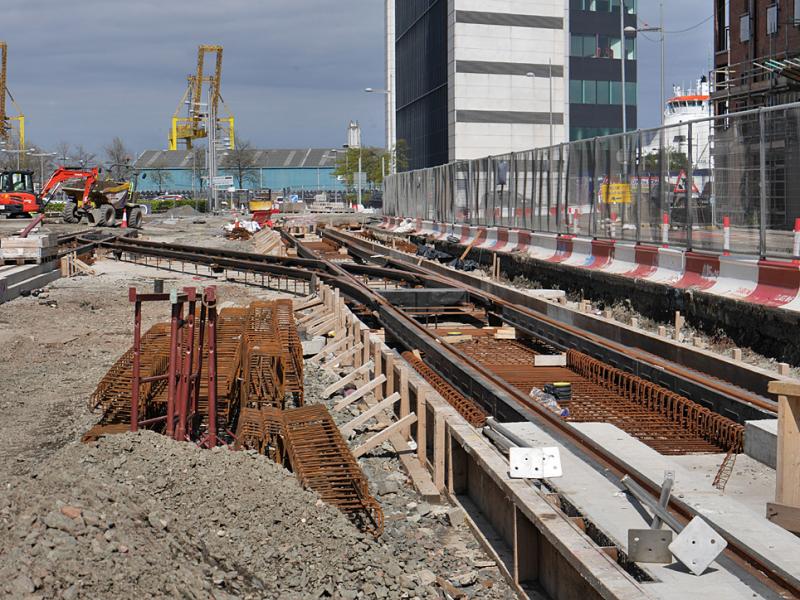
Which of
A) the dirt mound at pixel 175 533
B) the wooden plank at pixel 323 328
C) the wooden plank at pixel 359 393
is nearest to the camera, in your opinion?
the dirt mound at pixel 175 533

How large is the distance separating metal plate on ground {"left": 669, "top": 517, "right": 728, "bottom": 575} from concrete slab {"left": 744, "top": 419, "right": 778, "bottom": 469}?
2.98m

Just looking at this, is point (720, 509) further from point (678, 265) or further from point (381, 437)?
point (678, 265)

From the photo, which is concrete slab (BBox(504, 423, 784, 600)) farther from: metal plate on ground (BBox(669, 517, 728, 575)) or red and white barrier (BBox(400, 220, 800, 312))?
red and white barrier (BBox(400, 220, 800, 312))

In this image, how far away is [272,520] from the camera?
22.2 feet

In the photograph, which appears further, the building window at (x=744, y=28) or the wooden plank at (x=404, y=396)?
the building window at (x=744, y=28)

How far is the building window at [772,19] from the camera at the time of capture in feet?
159

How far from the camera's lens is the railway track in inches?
212

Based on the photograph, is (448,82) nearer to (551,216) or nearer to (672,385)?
(551,216)

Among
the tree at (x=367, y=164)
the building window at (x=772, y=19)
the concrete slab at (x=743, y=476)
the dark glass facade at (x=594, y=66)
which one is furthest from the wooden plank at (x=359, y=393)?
the tree at (x=367, y=164)

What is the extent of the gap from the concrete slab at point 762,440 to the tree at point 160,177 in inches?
5644

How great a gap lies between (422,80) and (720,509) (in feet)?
299

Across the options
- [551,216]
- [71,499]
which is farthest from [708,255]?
[71,499]

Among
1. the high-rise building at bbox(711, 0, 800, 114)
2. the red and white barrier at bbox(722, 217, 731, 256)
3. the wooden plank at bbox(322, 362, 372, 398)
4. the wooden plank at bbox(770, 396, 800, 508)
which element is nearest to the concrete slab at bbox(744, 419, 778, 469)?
the wooden plank at bbox(770, 396, 800, 508)

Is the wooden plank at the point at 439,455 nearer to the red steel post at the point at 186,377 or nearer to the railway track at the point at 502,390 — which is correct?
the railway track at the point at 502,390
